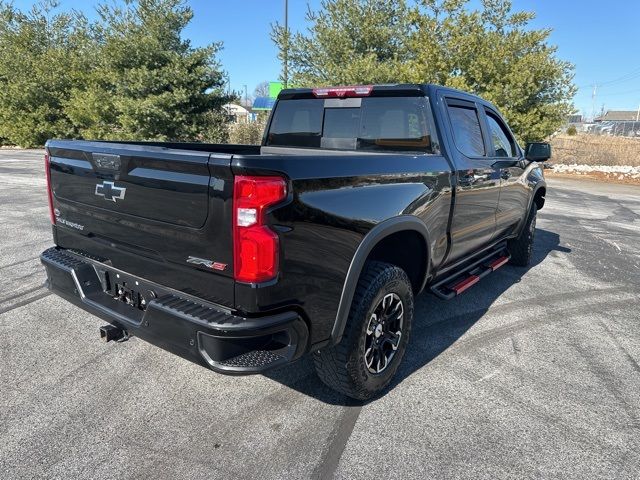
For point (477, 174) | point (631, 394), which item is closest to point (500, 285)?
point (477, 174)

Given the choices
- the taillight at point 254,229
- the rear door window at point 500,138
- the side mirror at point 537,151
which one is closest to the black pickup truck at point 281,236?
the taillight at point 254,229

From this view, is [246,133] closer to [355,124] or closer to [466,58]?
[466,58]

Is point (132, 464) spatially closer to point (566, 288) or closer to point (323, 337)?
point (323, 337)

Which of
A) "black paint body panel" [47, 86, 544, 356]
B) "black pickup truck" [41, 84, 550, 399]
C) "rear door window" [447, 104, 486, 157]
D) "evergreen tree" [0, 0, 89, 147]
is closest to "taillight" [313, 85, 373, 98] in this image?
"black pickup truck" [41, 84, 550, 399]

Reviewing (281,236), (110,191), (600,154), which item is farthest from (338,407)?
(600,154)

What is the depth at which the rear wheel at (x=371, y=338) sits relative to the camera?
2.55 metres

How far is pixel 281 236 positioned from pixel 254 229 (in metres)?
0.13

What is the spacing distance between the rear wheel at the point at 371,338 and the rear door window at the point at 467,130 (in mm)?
1450

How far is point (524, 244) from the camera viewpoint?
5.71 m

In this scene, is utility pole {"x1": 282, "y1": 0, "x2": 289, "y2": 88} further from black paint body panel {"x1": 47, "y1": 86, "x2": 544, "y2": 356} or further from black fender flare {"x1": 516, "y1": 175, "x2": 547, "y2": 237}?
black paint body panel {"x1": 47, "y1": 86, "x2": 544, "y2": 356}

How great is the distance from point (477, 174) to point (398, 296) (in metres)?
1.53

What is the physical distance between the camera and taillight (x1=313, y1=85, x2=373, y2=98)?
11.9ft

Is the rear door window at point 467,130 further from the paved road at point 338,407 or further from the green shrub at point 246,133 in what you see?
the green shrub at point 246,133

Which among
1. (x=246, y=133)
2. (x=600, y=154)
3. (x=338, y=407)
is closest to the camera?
(x=338, y=407)
